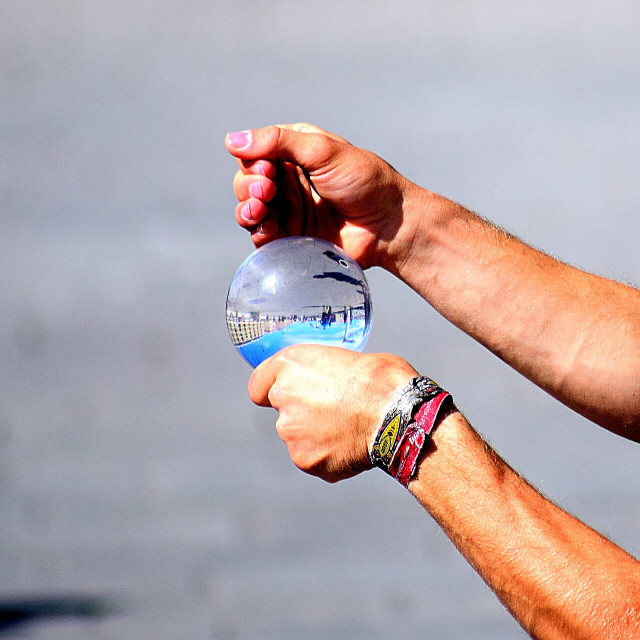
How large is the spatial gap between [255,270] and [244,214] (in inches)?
15.2

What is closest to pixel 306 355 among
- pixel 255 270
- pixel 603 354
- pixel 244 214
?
pixel 255 270

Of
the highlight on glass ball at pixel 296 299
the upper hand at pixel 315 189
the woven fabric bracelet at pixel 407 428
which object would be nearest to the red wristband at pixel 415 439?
the woven fabric bracelet at pixel 407 428

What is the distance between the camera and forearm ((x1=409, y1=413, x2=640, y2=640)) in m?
1.87

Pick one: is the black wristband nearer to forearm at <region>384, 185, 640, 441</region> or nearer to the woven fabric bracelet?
the woven fabric bracelet

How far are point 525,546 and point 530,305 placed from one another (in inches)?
47.3

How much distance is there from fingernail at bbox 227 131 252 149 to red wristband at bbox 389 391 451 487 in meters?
1.02

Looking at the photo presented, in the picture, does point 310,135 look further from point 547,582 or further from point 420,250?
point 547,582

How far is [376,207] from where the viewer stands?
2879mm

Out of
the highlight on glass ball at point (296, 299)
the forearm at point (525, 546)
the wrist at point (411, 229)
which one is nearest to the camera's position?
the forearm at point (525, 546)

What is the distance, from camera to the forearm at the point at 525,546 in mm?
1869

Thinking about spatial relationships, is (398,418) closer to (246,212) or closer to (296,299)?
(296,299)

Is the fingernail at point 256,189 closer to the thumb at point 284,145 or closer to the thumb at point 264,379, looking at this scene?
the thumb at point 284,145

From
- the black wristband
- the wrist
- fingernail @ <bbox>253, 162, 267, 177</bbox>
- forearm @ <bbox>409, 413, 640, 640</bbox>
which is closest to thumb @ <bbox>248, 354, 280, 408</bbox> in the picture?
the black wristband

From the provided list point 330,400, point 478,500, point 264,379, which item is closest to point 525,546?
point 478,500
